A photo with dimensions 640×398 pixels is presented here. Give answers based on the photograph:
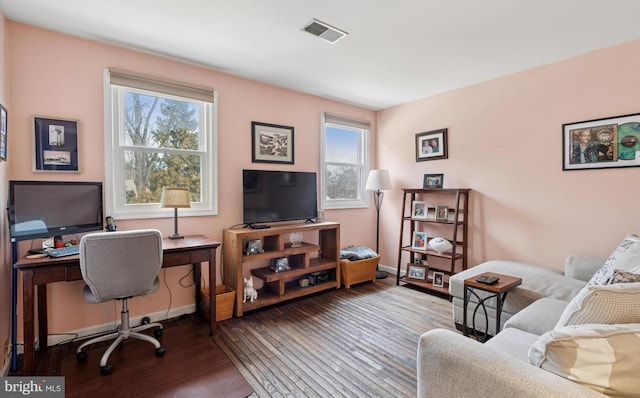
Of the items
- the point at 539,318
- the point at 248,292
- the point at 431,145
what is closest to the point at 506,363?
the point at 539,318

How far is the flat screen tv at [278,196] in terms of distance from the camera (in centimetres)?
314

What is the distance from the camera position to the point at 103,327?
251 cm

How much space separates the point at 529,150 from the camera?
3.04 metres

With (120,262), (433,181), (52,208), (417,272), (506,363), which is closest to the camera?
(506,363)

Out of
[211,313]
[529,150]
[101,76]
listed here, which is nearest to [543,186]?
[529,150]

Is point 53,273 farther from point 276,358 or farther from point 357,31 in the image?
point 357,31

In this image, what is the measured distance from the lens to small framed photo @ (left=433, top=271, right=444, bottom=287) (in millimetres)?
3443

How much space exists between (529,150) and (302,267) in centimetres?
268

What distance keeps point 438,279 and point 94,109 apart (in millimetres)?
3781

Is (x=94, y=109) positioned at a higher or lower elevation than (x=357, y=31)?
lower

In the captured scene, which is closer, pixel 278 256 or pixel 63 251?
pixel 63 251

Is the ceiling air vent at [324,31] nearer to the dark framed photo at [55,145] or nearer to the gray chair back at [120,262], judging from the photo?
the gray chair back at [120,262]

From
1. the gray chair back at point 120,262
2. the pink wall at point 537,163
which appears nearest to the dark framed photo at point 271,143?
the gray chair back at point 120,262

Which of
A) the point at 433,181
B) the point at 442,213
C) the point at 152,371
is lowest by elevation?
the point at 152,371
